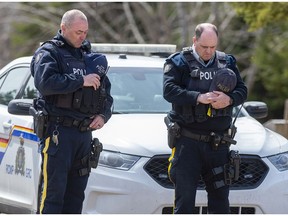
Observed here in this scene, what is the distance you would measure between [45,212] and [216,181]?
1.30 m

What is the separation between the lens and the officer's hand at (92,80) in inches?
266

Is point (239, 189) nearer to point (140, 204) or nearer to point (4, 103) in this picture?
point (140, 204)

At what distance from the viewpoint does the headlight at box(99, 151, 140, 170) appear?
736cm

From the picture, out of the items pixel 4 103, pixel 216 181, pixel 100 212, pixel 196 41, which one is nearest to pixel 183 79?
pixel 196 41

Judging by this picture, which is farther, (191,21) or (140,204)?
(191,21)

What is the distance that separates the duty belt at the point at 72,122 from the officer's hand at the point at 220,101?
932mm

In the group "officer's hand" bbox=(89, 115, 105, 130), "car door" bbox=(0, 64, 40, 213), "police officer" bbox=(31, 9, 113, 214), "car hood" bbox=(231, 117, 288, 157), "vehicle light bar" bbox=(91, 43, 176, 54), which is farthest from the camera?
"vehicle light bar" bbox=(91, 43, 176, 54)

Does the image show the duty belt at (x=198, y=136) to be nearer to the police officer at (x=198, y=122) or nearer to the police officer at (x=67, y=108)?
the police officer at (x=198, y=122)

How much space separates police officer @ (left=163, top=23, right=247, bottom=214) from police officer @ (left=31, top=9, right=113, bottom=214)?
1.93 ft

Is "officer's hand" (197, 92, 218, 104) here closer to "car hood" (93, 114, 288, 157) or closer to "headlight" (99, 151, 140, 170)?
"car hood" (93, 114, 288, 157)

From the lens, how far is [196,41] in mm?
7008

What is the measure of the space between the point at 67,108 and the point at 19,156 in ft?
4.64

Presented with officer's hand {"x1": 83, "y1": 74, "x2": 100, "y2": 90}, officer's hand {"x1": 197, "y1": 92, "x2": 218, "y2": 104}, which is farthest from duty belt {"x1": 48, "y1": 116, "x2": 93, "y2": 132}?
officer's hand {"x1": 197, "y1": 92, "x2": 218, "y2": 104}

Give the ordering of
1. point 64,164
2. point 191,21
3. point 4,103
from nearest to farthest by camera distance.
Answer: point 64,164 → point 4,103 → point 191,21
